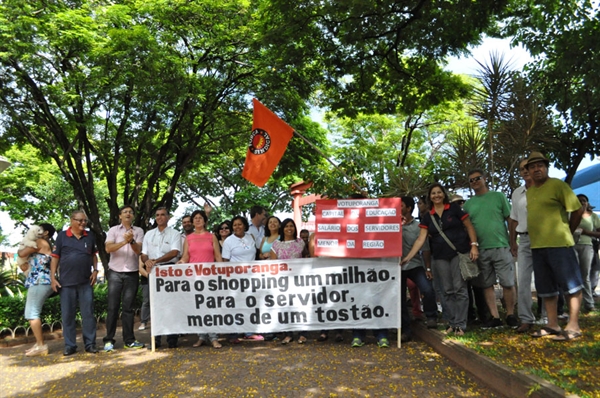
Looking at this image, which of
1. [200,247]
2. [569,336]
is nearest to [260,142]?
[200,247]

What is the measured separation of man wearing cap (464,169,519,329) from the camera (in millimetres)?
6199

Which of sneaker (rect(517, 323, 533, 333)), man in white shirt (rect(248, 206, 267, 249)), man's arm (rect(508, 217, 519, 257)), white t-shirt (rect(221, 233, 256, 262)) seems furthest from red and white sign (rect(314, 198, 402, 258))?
man in white shirt (rect(248, 206, 267, 249))

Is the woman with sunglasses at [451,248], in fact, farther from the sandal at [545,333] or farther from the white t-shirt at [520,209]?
the sandal at [545,333]

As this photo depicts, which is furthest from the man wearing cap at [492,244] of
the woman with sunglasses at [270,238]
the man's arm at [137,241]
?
the man's arm at [137,241]

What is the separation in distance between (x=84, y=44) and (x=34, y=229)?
630 cm

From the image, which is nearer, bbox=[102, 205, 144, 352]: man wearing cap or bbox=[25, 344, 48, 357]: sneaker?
bbox=[25, 344, 48, 357]: sneaker

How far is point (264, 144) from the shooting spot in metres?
8.49

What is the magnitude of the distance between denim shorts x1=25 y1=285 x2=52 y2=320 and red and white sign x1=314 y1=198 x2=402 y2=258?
3708 mm

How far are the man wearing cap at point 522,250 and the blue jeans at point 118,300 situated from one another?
492 centimetres

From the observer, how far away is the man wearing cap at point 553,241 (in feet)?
17.0

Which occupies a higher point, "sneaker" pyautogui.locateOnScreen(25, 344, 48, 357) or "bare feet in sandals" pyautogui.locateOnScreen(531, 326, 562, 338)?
"bare feet in sandals" pyautogui.locateOnScreen(531, 326, 562, 338)

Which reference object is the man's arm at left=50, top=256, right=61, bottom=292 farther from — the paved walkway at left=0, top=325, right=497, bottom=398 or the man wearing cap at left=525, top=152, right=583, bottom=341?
the man wearing cap at left=525, top=152, right=583, bottom=341

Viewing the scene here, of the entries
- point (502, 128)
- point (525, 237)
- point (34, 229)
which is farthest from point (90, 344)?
point (502, 128)

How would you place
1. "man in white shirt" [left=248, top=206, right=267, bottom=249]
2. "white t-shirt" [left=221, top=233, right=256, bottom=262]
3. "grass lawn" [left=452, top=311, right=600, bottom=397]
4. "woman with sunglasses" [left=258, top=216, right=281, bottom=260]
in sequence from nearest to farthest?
"grass lawn" [left=452, top=311, right=600, bottom=397] < "white t-shirt" [left=221, top=233, right=256, bottom=262] < "woman with sunglasses" [left=258, top=216, right=281, bottom=260] < "man in white shirt" [left=248, top=206, right=267, bottom=249]
